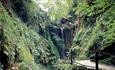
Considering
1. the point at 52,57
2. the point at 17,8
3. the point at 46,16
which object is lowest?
the point at 52,57

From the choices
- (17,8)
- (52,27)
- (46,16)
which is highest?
(17,8)

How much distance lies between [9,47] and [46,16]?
30.1 ft

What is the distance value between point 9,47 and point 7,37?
0.87ft

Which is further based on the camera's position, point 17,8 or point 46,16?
point 46,16

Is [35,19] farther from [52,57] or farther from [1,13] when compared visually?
[1,13]

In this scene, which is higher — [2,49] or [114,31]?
[114,31]

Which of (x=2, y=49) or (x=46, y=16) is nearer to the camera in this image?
(x=2, y=49)

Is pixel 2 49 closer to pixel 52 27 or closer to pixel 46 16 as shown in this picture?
pixel 46 16

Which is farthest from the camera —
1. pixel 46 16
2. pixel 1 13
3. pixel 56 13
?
pixel 46 16

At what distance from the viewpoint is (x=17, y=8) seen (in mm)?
9367

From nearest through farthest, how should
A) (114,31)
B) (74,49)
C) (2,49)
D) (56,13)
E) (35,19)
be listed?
(114,31) < (2,49) < (74,49) < (35,19) < (56,13)

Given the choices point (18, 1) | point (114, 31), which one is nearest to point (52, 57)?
point (18, 1)

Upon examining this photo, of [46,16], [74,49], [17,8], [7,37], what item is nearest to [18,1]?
[17,8]

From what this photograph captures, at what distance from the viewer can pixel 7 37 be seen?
17.3 ft
